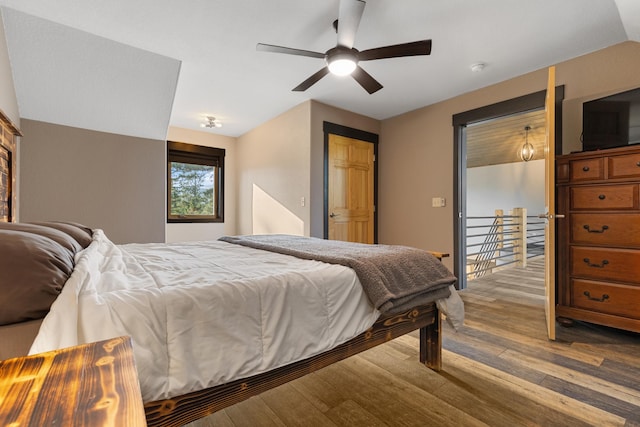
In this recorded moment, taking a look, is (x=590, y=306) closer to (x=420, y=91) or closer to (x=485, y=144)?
(x=420, y=91)

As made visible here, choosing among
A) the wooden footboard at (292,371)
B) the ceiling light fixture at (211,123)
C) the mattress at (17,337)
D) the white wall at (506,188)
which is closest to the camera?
the mattress at (17,337)

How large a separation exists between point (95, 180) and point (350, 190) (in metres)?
3.16

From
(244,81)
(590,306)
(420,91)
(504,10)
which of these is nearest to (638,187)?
(590,306)

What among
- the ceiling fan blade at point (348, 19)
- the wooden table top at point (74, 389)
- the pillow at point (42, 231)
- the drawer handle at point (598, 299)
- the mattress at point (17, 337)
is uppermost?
the ceiling fan blade at point (348, 19)

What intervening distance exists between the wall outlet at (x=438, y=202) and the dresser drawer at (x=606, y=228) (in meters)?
1.46

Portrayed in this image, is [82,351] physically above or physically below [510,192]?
below

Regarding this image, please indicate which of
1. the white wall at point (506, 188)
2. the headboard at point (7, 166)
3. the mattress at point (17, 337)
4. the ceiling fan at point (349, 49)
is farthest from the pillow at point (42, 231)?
the white wall at point (506, 188)

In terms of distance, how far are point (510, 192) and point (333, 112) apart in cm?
554

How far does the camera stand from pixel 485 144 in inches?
256

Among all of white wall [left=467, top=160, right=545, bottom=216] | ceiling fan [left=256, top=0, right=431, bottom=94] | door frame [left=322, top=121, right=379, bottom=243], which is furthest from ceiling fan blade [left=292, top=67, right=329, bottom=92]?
white wall [left=467, top=160, right=545, bottom=216]

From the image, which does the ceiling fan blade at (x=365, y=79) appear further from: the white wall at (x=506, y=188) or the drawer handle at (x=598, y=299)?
the white wall at (x=506, y=188)

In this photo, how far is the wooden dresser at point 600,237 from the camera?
2078mm

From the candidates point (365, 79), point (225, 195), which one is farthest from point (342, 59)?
point (225, 195)

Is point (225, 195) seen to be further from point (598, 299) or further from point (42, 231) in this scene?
point (598, 299)
